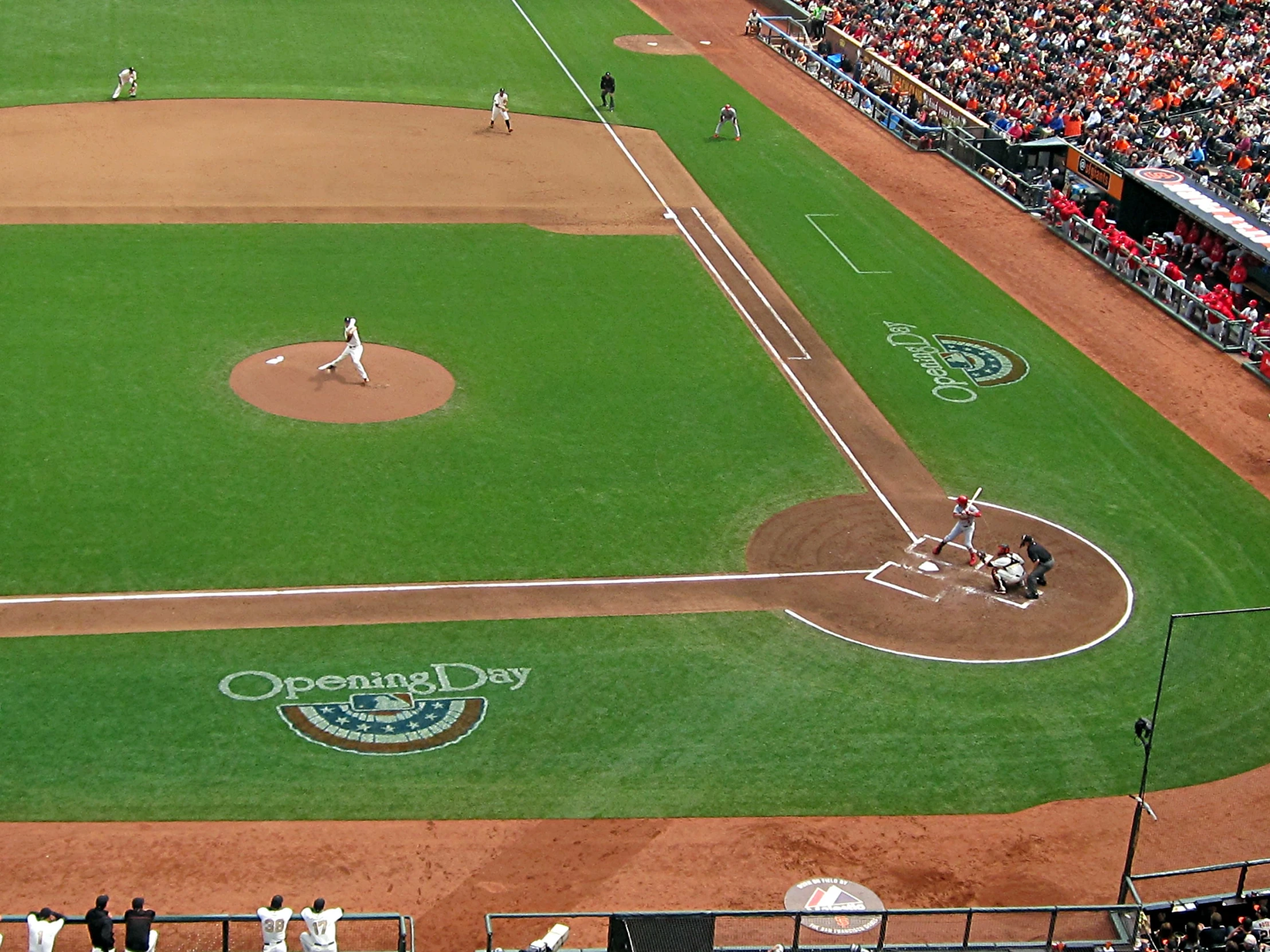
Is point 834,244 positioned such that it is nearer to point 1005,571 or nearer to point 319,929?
point 1005,571

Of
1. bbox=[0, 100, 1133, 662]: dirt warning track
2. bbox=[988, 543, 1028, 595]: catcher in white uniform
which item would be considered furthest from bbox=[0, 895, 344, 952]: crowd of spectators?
bbox=[988, 543, 1028, 595]: catcher in white uniform

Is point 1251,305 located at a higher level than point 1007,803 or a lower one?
higher

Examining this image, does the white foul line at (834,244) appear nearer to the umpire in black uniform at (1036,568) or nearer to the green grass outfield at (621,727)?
the umpire in black uniform at (1036,568)

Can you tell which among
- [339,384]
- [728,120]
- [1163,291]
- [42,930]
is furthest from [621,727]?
[728,120]

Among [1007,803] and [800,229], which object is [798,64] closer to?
[800,229]

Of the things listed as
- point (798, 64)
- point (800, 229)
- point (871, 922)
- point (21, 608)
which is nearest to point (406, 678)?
point (21, 608)

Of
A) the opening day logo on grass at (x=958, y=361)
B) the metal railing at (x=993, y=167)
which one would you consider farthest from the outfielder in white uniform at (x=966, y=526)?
the metal railing at (x=993, y=167)
